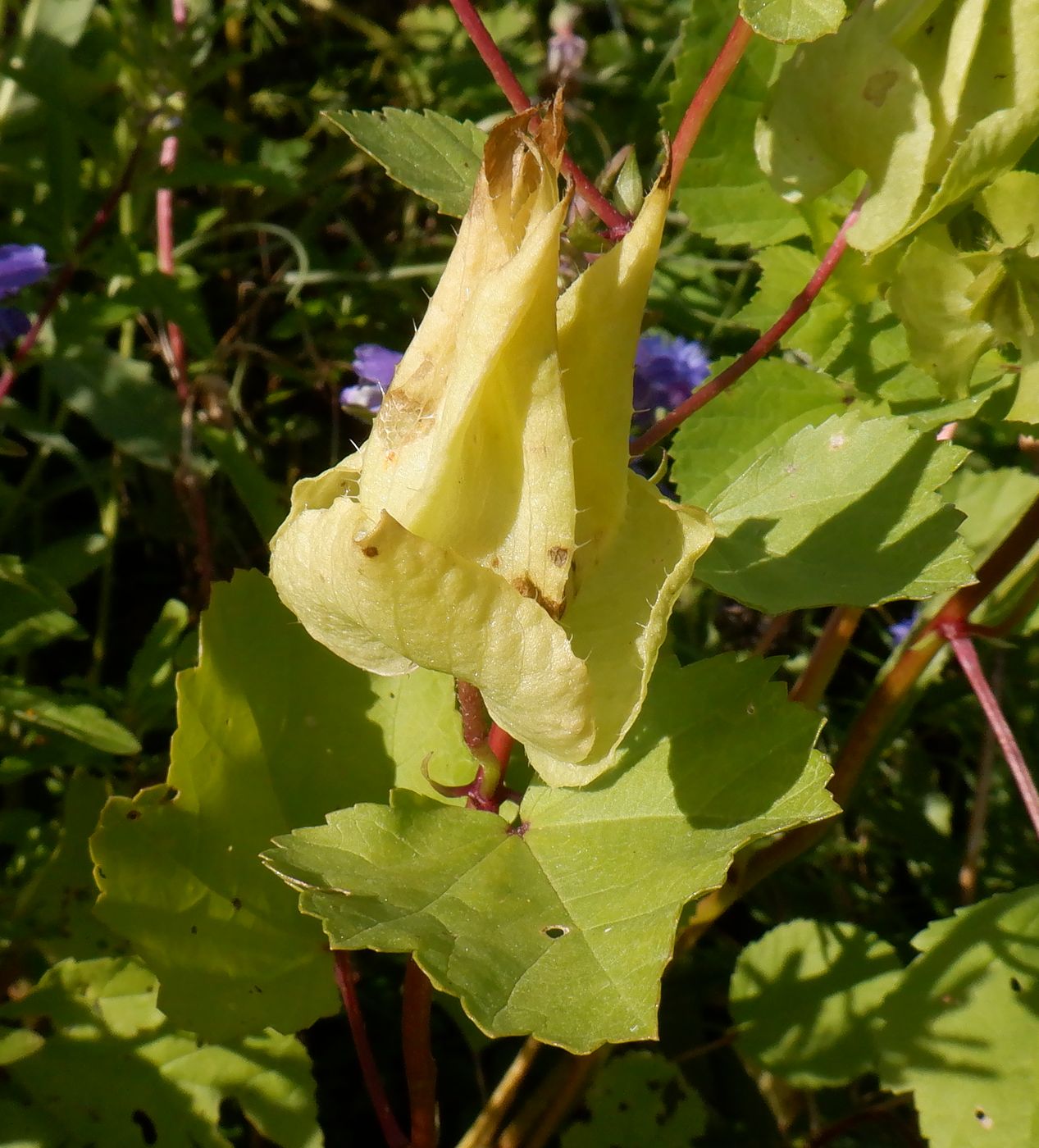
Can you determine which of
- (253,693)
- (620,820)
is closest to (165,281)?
(253,693)

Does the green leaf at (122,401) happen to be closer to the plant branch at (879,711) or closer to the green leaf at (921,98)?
the plant branch at (879,711)

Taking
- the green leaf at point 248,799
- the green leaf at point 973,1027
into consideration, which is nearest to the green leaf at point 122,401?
the green leaf at point 248,799

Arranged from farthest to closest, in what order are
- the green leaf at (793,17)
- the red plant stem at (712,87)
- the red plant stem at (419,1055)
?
the red plant stem at (419,1055)
the red plant stem at (712,87)
the green leaf at (793,17)

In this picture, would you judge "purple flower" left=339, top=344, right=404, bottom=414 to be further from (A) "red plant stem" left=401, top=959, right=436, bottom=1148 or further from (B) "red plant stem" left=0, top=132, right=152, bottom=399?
(A) "red plant stem" left=401, top=959, right=436, bottom=1148

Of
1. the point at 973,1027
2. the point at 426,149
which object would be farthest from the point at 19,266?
the point at 973,1027

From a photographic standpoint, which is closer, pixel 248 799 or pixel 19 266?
pixel 248 799

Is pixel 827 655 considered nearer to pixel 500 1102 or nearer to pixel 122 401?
pixel 500 1102

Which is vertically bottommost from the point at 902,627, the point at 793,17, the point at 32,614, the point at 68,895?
the point at 68,895

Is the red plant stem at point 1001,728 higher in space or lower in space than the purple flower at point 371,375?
lower
